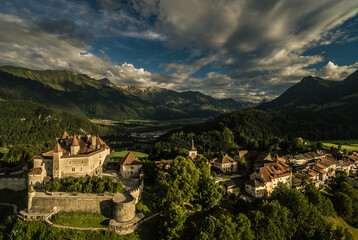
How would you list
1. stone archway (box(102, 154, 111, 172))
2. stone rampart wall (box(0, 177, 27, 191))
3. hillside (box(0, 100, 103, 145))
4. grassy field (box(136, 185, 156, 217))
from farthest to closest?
hillside (box(0, 100, 103, 145)) → stone archway (box(102, 154, 111, 172)) → stone rampart wall (box(0, 177, 27, 191)) → grassy field (box(136, 185, 156, 217))

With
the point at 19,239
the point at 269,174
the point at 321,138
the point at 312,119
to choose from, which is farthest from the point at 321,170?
the point at 312,119

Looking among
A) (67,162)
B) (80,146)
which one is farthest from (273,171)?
(80,146)

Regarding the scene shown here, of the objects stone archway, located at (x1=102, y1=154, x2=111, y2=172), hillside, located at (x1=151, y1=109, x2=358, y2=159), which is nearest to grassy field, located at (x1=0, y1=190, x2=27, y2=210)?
stone archway, located at (x1=102, y1=154, x2=111, y2=172)

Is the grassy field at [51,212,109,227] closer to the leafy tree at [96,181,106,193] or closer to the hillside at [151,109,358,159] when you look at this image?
the leafy tree at [96,181,106,193]

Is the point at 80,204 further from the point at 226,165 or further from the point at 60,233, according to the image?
the point at 226,165

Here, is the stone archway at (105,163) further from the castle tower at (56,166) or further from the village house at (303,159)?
the village house at (303,159)
